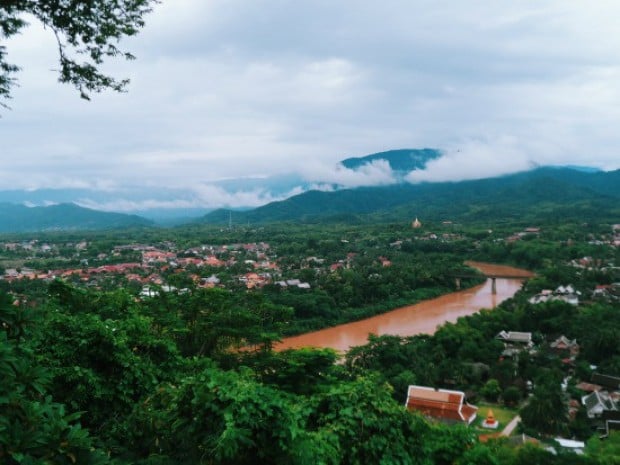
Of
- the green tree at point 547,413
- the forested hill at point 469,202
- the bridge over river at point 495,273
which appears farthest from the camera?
the forested hill at point 469,202

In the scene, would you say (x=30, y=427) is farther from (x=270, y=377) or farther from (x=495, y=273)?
(x=495, y=273)

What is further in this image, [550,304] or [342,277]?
[342,277]

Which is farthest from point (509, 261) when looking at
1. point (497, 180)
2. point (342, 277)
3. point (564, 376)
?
point (497, 180)

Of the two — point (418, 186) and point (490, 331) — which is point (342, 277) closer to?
point (490, 331)

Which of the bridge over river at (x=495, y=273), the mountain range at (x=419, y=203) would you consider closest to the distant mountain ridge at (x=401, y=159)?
the mountain range at (x=419, y=203)

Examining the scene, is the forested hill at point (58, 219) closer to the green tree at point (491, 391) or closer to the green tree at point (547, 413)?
the green tree at point (491, 391)

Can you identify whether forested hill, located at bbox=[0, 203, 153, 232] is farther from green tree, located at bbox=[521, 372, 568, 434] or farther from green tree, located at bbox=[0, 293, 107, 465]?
green tree, located at bbox=[0, 293, 107, 465]
